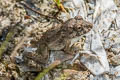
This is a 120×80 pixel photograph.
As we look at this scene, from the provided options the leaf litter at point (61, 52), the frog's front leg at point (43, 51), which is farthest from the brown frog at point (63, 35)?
the leaf litter at point (61, 52)

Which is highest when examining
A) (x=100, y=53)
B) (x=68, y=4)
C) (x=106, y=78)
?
(x=68, y=4)

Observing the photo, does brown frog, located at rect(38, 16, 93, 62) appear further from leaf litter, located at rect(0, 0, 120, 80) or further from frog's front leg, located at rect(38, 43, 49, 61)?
leaf litter, located at rect(0, 0, 120, 80)

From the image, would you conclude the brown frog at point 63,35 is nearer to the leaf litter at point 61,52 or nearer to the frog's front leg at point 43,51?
the frog's front leg at point 43,51

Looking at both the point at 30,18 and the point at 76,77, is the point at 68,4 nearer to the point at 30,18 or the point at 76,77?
the point at 30,18

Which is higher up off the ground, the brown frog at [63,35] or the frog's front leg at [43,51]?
the brown frog at [63,35]

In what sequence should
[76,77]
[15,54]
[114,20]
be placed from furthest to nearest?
[114,20]
[15,54]
[76,77]

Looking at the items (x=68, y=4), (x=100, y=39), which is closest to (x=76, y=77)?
(x=100, y=39)

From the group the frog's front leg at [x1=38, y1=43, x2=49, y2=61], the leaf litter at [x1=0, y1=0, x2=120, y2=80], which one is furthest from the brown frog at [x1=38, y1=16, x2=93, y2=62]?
the leaf litter at [x1=0, y1=0, x2=120, y2=80]

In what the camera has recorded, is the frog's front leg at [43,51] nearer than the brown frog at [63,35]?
No
